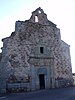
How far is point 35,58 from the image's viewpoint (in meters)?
17.5

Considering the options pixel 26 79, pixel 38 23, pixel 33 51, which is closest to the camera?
pixel 26 79

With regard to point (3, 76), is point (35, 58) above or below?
above

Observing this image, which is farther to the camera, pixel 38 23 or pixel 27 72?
pixel 38 23

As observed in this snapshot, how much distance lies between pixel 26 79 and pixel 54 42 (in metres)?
5.60

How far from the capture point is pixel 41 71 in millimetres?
17469

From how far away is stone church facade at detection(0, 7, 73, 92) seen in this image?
53.5 feet

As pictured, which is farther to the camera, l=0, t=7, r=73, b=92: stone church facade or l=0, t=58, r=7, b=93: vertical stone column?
l=0, t=7, r=73, b=92: stone church facade

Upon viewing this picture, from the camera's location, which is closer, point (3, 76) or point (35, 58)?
point (3, 76)

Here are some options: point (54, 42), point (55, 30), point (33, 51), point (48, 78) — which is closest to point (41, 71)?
point (48, 78)

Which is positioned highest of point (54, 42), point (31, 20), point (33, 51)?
point (31, 20)

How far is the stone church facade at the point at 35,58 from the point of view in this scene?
1631 centimetres

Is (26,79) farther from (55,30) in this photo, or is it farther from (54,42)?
(55,30)

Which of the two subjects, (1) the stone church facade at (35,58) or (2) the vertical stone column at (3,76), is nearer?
(2) the vertical stone column at (3,76)

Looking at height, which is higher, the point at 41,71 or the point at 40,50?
the point at 40,50
